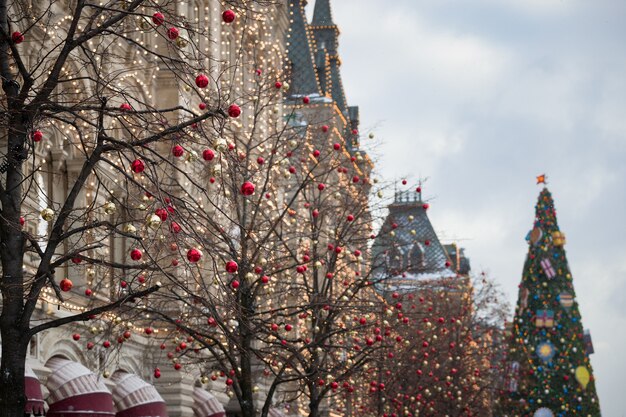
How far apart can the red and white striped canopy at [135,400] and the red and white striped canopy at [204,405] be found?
402cm

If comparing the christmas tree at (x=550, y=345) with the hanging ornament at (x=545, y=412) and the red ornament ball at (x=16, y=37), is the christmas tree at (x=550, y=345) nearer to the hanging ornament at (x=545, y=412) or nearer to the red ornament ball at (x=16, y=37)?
the hanging ornament at (x=545, y=412)

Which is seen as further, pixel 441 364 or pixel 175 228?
pixel 441 364

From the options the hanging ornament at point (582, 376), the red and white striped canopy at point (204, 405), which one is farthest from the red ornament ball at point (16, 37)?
the hanging ornament at point (582, 376)

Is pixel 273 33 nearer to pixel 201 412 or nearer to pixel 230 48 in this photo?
pixel 230 48

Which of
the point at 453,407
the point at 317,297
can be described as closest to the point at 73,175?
the point at 317,297

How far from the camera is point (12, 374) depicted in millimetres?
11164

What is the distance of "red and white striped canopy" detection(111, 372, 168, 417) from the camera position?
23.2m

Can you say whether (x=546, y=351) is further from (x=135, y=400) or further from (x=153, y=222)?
(x=153, y=222)

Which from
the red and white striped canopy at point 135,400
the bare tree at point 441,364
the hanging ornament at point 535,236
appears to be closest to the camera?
the red and white striped canopy at point 135,400

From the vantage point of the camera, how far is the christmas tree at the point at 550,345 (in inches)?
2058

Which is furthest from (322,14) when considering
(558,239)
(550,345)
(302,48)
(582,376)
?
(582,376)

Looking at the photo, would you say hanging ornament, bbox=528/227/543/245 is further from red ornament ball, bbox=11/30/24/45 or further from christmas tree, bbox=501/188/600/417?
red ornament ball, bbox=11/30/24/45

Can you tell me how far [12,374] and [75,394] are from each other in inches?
353

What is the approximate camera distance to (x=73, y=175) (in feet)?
75.3
